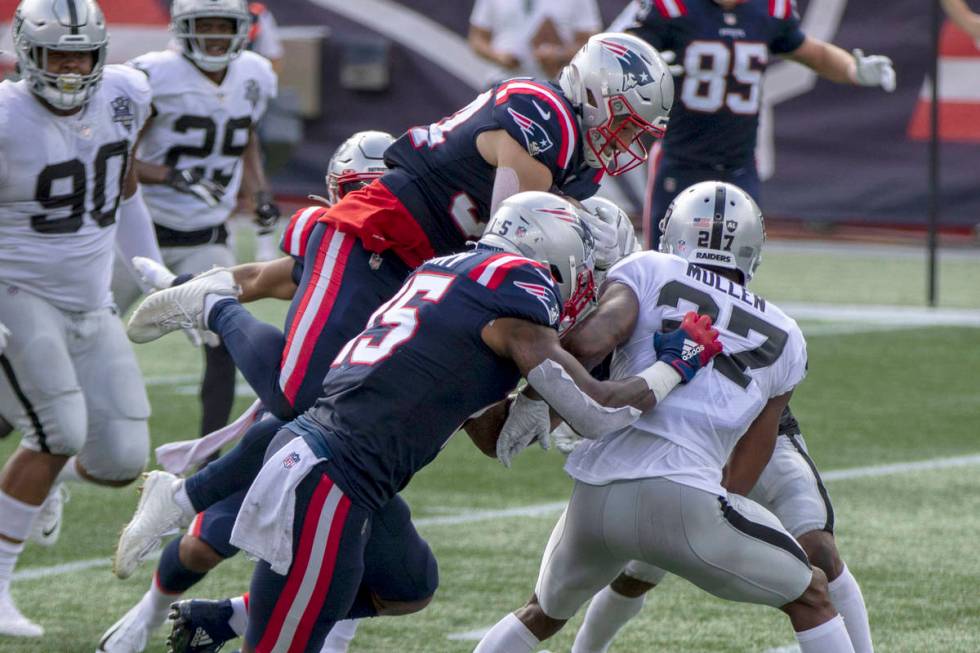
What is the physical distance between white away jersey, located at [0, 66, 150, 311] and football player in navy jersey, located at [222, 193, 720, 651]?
5.39 ft

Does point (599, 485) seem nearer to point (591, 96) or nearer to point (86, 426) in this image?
point (591, 96)

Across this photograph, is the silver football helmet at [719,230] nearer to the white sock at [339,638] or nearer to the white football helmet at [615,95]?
the white football helmet at [615,95]

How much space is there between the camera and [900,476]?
6.89 m

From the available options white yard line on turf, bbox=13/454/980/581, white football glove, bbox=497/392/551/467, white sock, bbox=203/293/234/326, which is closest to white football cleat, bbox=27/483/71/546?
white yard line on turf, bbox=13/454/980/581

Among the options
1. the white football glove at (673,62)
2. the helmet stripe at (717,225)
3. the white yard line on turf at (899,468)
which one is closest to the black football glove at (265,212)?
the white football glove at (673,62)

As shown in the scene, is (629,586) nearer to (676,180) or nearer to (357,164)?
(357,164)

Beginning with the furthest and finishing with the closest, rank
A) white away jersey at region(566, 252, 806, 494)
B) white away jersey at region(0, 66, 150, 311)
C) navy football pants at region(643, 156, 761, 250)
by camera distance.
Result: navy football pants at region(643, 156, 761, 250) < white away jersey at region(0, 66, 150, 311) < white away jersey at region(566, 252, 806, 494)

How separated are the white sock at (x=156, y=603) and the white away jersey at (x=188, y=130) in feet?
8.38

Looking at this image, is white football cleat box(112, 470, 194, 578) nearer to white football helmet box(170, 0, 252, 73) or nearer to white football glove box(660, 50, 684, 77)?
white football helmet box(170, 0, 252, 73)

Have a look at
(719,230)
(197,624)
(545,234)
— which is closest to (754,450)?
(719,230)

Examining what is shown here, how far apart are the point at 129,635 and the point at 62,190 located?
1327 mm

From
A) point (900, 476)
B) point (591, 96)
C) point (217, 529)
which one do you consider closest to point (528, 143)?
point (591, 96)

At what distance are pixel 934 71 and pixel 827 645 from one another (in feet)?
26.1

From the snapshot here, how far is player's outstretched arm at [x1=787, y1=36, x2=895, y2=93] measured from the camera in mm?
7215
